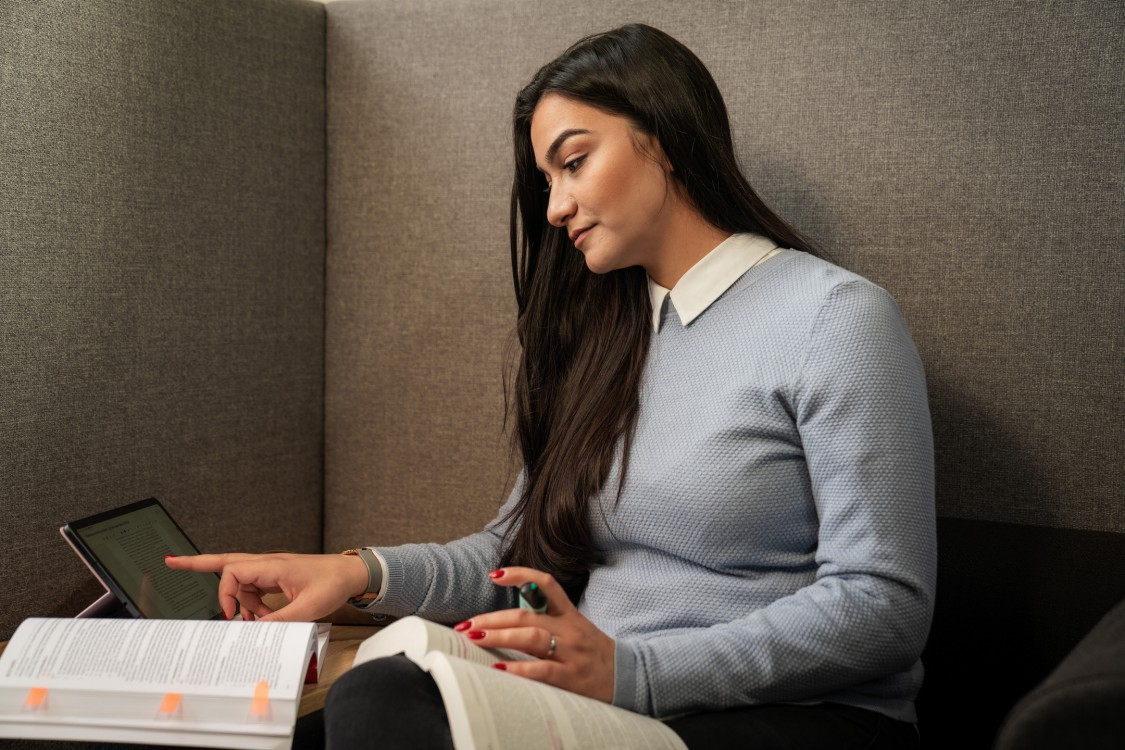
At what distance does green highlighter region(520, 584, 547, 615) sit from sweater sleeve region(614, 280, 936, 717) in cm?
8

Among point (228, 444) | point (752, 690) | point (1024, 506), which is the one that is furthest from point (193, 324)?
point (1024, 506)

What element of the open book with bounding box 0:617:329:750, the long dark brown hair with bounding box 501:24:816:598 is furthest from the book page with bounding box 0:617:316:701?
the long dark brown hair with bounding box 501:24:816:598

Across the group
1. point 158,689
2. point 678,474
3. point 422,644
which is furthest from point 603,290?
point 158,689

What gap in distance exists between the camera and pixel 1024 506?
1.21 metres

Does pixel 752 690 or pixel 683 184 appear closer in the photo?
pixel 752 690

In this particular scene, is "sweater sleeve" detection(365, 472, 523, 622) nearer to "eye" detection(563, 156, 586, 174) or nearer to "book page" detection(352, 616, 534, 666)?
"book page" detection(352, 616, 534, 666)

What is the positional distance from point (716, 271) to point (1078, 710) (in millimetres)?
636

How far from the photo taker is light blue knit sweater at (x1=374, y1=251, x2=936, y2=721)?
0.86 metres

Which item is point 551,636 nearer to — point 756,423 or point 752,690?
point 752,690

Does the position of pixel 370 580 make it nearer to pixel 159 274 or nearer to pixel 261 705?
pixel 261 705

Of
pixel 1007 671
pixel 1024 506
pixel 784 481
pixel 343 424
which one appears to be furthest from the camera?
pixel 343 424

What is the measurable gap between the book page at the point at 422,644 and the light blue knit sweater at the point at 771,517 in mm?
126

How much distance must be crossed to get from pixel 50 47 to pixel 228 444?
63 cm

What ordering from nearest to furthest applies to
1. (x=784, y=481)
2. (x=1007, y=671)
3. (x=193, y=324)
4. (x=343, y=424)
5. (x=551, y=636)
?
1. (x=551, y=636)
2. (x=784, y=481)
3. (x=1007, y=671)
4. (x=193, y=324)
5. (x=343, y=424)
